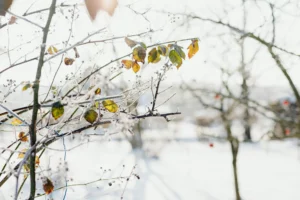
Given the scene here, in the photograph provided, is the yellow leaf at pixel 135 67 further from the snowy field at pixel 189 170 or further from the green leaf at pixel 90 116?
the snowy field at pixel 189 170

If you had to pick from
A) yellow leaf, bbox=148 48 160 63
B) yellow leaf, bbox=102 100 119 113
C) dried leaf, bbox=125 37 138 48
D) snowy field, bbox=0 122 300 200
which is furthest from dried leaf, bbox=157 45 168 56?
snowy field, bbox=0 122 300 200

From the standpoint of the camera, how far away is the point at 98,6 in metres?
0.89

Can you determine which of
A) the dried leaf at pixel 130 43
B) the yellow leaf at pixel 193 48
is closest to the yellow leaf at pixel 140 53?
the dried leaf at pixel 130 43

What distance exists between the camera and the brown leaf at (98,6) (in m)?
0.87

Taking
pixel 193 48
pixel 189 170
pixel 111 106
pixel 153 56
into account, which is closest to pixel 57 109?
pixel 111 106

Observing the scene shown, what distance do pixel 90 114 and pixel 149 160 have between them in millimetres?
13348

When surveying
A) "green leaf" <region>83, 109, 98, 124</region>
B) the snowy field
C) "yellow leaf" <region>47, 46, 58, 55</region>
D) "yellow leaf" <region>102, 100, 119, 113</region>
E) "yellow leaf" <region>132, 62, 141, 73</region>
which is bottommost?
the snowy field

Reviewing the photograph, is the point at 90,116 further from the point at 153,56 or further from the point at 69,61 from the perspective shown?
the point at 69,61

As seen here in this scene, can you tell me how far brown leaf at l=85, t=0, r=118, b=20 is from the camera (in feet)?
2.85

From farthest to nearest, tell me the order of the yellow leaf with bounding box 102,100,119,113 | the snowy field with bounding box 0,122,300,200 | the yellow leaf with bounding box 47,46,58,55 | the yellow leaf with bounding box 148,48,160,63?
the snowy field with bounding box 0,122,300,200
the yellow leaf with bounding box 47,46,58,55
the yellow leaf with bounding box 102,100,119,113
the yellow leaf with bounding box 148,48,160,63

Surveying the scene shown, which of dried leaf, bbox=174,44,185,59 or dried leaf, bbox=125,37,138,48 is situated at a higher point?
dried leaf, bbox=125,37,138,48

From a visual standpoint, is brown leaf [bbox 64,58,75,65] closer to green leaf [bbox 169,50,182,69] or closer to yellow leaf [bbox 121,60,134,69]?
yellow leaf [bbox 121,60,134,69]

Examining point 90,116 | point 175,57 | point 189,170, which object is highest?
point 175,57

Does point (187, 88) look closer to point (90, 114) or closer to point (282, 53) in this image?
point (282, 53)
